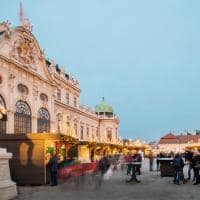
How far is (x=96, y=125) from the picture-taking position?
7919 centimetres

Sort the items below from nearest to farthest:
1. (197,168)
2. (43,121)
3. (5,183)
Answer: (5,183)
(197,168)
(43,121)

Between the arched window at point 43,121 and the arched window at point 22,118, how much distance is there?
2.63 meters

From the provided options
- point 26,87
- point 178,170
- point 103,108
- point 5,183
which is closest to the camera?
point 5,183

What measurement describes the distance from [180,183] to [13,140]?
9.23 meters

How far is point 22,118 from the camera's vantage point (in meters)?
41.7

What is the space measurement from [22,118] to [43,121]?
538 centimetres

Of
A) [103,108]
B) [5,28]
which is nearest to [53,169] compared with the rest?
[5,28]

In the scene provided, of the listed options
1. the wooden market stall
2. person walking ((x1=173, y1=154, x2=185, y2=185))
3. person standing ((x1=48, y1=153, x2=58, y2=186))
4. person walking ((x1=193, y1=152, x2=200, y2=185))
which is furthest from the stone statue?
person walking ((x1=193, y1=152, x2=200, y2=185))

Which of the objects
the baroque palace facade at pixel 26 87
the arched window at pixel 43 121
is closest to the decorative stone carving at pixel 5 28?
the baroque palace facade at pixel 26 87

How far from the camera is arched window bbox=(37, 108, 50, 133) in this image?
45.9m

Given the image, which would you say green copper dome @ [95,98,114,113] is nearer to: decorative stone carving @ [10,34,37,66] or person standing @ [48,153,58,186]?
decorative stone carving @ [10,34,37,66]

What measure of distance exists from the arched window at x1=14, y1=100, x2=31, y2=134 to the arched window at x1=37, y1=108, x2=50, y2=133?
8.62 feet

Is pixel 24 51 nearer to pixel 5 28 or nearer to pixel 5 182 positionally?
pixel 5 28

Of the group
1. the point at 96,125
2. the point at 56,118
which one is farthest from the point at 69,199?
the point at 96,125
